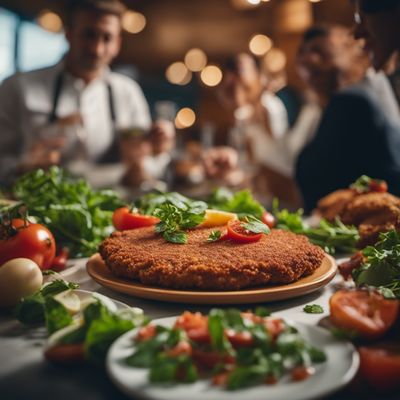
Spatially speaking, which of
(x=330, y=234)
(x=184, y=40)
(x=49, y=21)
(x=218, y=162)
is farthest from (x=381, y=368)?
(x=184, y=40)

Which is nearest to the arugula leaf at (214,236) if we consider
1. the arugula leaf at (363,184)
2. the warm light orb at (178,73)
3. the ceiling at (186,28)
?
→ the arugula leaf at (363,184)

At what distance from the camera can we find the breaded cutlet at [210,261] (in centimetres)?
132

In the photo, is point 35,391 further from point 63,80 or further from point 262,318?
point 63,80

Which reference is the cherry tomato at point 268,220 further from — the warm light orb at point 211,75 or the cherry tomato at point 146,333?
the warm light orb at point 211,75

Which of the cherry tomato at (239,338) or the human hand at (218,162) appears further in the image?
the human hand at (218,162)

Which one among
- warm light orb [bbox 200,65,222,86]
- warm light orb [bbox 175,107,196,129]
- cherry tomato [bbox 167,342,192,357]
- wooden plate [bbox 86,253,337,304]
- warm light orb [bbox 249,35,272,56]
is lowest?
warm light orb [bbox 175,107,196,129]

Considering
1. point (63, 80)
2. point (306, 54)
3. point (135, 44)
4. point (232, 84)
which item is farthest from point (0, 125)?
point (135, 44)

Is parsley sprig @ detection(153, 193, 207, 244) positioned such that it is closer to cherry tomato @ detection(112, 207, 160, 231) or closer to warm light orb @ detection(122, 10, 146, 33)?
cherry tomato @ detection(112, 207, 160, 231)

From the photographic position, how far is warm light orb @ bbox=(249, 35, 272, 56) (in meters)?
9.57

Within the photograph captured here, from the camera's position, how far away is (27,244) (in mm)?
1524

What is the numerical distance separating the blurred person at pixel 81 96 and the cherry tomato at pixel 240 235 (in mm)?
2278

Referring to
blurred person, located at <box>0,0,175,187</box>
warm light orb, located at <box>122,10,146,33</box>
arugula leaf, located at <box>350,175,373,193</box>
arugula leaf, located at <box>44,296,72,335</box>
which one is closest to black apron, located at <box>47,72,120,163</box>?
blurred person, located at <box>0,0,175,187</box>

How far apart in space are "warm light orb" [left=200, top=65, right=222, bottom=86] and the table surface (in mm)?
10489

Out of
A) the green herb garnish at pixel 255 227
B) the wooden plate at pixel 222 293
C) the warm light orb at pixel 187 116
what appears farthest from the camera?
the warm light orb at pixel 187 116
